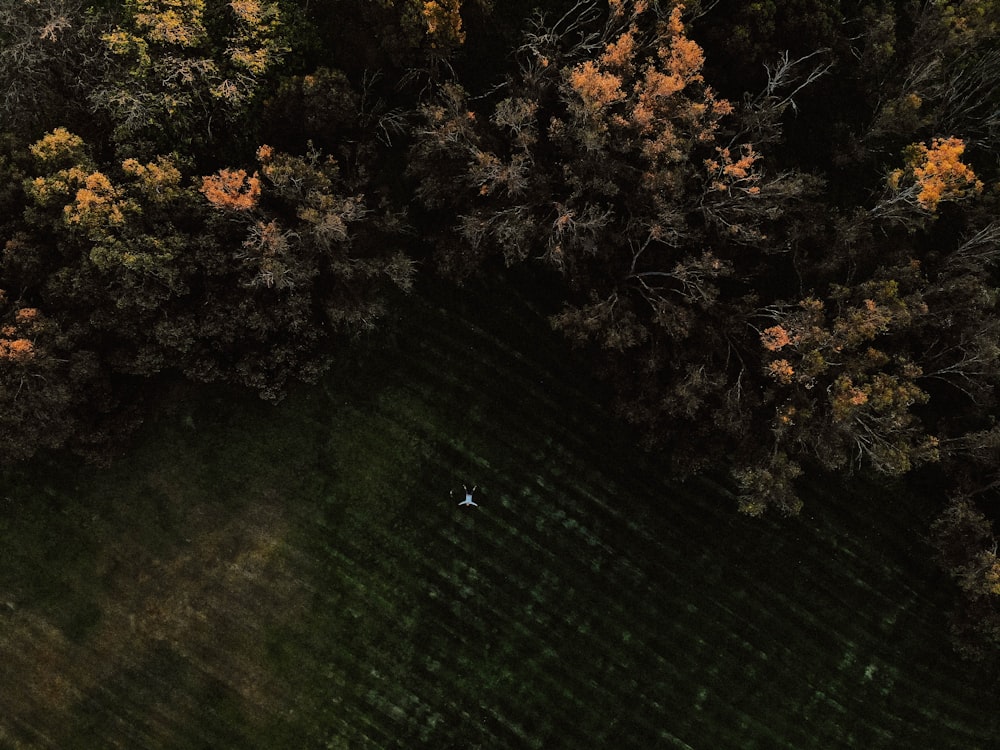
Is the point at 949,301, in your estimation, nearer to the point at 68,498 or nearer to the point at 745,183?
the point at 745,183

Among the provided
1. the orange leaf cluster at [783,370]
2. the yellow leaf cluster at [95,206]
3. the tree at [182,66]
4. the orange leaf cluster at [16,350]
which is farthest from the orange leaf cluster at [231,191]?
the orange leaf cluster at [783,370]

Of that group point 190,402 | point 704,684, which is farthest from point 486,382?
point 704,684

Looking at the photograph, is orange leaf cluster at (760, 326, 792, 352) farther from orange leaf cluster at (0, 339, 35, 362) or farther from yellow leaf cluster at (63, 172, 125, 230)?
orange leaf cluster at (0, 339, 35, 362)

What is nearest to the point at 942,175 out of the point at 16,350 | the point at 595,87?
the point at 595,87

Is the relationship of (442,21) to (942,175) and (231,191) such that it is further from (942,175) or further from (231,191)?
(942,175)

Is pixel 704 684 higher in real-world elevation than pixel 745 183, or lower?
lower

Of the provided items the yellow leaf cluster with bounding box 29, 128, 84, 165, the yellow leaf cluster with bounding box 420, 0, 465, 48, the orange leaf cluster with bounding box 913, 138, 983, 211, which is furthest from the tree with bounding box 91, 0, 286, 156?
the orange leaf cluster with bounding box 913, 138, 983, 211
